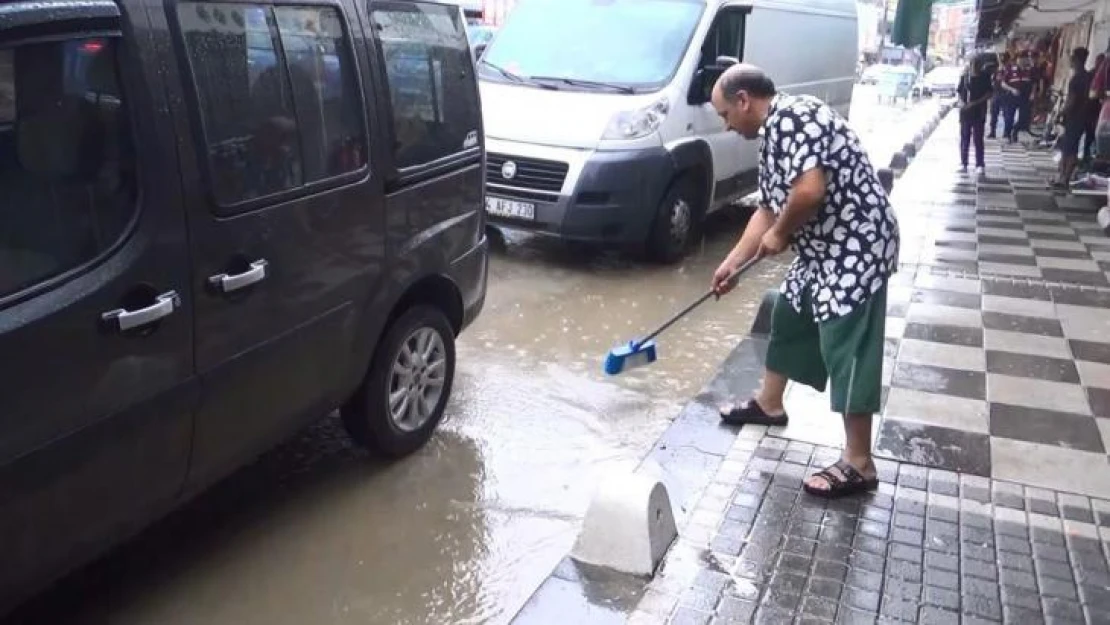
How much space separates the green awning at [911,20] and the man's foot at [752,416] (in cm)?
1081

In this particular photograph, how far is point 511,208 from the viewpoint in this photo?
24.1ft

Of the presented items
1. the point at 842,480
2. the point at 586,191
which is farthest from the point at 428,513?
the point at 586,191

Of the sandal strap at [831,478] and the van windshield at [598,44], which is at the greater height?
the van windshield at [598,44]

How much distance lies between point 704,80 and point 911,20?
279 inches

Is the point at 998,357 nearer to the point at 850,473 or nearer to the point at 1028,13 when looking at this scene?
the point at 850,473

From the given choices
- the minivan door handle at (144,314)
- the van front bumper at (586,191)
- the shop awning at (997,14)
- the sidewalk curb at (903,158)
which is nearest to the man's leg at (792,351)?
the minivan door handle at (144,314)

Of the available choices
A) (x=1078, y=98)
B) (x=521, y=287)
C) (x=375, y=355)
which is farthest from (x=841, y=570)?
(x=1078, y=98)

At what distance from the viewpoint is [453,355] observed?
4.41 meters

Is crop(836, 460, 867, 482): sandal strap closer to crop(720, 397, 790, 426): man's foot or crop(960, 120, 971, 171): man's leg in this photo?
crop(720, 397, 790, 426): man's foot

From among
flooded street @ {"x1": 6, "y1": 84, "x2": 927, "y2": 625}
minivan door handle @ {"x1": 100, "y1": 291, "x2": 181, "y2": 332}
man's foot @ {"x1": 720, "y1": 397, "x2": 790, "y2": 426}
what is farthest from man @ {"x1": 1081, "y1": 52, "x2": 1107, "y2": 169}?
minivan door handle @ {"x1": 100, "y1": 291, "x2": 181, "y2": 332}

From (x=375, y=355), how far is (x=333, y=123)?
947 millimetres

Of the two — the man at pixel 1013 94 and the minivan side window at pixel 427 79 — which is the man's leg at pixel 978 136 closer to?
the man at pixel 1013 94

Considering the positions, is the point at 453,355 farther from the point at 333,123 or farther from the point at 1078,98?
the point at 1078,98

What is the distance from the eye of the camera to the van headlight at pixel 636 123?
722 centimetres
